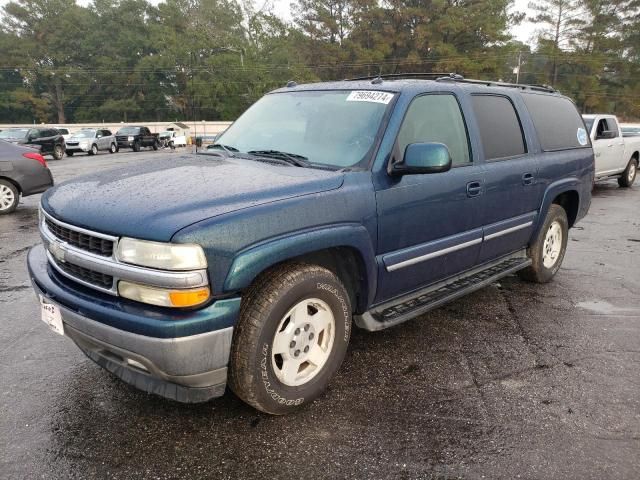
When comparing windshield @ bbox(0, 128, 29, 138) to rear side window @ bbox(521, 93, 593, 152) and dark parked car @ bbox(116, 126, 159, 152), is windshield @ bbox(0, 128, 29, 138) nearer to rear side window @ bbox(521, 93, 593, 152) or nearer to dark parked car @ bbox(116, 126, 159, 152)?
dark parked car @ bbox(116, 126, 159, 152)

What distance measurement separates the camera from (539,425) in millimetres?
2764

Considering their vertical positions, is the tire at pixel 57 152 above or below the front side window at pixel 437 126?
below

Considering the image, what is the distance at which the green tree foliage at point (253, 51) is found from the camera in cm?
5503

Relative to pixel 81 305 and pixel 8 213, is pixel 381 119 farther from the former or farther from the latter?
pixel 8 213

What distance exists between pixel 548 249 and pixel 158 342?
4208 millimetres

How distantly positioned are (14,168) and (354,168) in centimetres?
802

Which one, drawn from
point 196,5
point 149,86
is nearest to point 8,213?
point 149,86

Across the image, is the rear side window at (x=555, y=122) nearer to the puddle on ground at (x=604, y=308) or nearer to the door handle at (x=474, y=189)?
the door handle at (x=474, y=189)

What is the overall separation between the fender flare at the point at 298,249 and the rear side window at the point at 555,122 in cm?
255

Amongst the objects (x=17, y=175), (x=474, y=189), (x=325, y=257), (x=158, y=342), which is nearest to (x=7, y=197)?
(x=17, y=175)

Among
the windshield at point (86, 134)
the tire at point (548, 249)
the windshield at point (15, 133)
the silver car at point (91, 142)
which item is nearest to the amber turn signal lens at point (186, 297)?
the tire at point (548, 249)

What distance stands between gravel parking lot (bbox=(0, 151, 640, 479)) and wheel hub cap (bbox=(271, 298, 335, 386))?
0.24 meters

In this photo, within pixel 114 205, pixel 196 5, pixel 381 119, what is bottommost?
pixel 114 205

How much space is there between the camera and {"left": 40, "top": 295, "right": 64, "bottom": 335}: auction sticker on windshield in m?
2.69
